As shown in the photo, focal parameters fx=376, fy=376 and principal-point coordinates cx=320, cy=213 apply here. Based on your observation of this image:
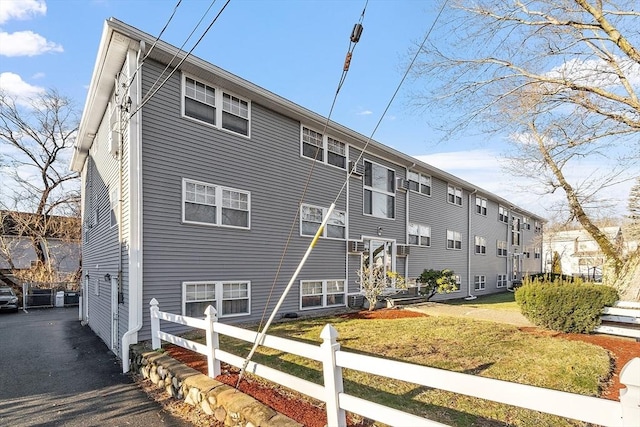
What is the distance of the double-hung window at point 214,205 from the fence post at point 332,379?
6.34 metres

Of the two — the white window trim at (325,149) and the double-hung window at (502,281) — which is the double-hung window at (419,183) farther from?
the double-hung window at (502,281)

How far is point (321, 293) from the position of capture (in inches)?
481

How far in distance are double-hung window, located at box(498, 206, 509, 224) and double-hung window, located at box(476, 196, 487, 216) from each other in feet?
9.74

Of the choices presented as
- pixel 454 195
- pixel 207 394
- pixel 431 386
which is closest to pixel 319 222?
pixel 207 394

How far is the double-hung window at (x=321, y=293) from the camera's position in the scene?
11.6m

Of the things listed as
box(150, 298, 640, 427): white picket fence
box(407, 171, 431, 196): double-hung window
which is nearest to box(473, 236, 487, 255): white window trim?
box(407, 171, 431, 196): double-hung window

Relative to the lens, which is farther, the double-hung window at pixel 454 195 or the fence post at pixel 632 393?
the double-hung window at pixel 454 195

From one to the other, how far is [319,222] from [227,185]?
378 cm

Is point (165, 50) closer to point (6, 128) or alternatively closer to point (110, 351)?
point (110, 351)

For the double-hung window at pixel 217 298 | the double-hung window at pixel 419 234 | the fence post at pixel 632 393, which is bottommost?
the double-hung window at pixel 217 298

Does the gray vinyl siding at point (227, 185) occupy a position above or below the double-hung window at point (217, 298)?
above

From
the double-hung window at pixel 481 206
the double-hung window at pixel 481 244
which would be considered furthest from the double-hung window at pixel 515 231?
the double-hung window at pixel 481 244

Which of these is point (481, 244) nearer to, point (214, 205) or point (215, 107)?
point (214, 205)

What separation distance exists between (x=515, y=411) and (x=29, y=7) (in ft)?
36.6
